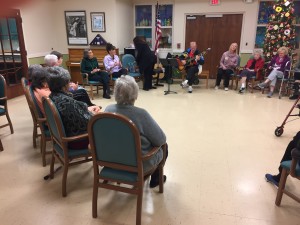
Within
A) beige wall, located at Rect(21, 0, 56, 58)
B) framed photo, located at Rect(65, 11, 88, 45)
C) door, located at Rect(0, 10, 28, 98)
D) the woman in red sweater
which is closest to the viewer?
door, located at Rect(0, 10, 28, 98)

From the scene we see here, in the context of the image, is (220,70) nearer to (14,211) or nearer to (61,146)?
(61,146)

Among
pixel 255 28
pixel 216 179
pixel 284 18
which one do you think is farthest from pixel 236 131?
pixel 255 28

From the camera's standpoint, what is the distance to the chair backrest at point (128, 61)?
621 cm

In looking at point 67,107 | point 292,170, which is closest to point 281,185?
point 292,170

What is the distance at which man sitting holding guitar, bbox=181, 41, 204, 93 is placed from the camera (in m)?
6.06

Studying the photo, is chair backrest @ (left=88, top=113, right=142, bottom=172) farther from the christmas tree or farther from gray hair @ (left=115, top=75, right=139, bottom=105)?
the christmas tree

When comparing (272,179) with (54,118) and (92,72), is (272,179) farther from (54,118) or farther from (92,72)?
(92,72)

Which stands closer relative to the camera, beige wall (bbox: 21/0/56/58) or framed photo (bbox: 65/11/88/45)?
beige wall (bbox: 21/0/56/58)

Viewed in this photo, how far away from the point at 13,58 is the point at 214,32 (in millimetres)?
5386

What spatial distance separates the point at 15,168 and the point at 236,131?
2920mm

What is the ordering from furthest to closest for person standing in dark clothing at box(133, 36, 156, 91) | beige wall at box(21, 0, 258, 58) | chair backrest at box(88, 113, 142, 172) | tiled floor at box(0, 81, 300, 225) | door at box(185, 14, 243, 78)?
door at box(185, 14, 243, 78), beige wall at box(21, 0, 258, 58), person standing in dark clothing at box(133, 36, 156, 91), tiled floor at box(0, 81, 300, 225), chair backrest at box(88, 113, 142, 172)

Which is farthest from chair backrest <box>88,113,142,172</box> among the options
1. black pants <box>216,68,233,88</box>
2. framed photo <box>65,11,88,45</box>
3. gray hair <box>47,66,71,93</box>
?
framed photo <box>65,11,88,45</box>

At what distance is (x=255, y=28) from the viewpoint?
22.7ft

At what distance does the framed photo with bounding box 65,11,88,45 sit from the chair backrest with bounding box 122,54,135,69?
A: 137 cm
